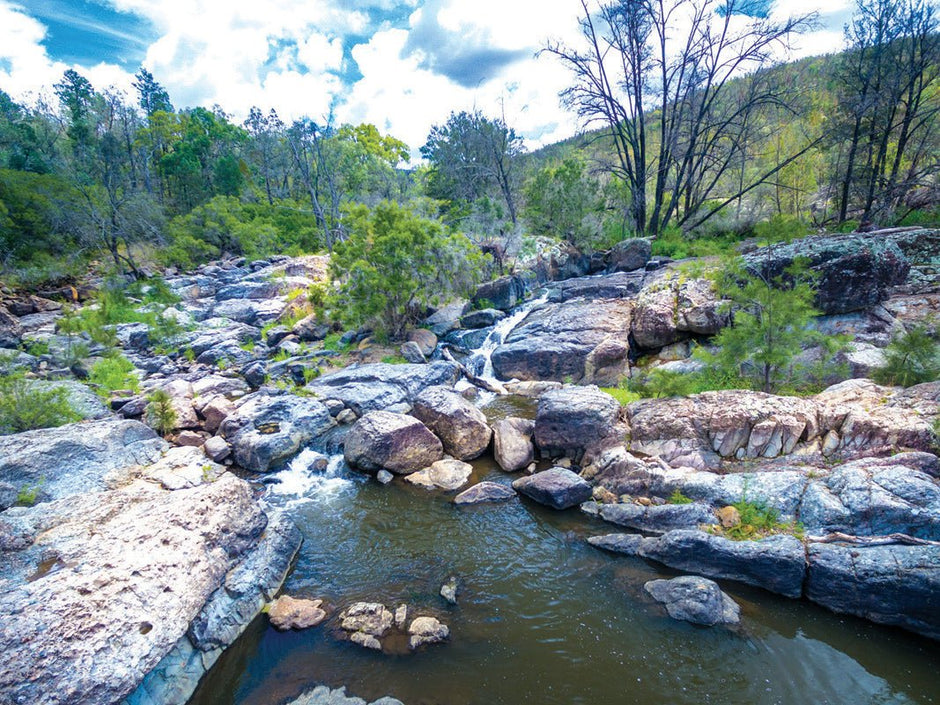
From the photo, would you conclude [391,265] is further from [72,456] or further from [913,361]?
[913,361]

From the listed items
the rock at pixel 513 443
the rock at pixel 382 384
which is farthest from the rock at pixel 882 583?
the rock at pixel 382 384

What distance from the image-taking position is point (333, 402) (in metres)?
11.4

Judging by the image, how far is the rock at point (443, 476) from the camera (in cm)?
853

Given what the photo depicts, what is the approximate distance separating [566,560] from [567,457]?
110 inches

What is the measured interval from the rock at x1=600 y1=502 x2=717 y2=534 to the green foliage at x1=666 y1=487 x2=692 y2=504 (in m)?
0.15

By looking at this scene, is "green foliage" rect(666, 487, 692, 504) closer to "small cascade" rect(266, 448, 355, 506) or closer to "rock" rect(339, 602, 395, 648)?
"rock" rect(339, 602, 395, 648)

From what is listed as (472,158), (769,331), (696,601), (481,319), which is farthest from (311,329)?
(472,158)

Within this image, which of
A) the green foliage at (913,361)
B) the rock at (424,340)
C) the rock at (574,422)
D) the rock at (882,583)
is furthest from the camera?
the rock at (424,340)

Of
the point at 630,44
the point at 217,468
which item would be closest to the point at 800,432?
the point at 217,468

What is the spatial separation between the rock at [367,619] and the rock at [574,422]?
4799mm

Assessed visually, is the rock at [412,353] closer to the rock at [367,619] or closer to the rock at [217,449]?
the rock at [217,449]

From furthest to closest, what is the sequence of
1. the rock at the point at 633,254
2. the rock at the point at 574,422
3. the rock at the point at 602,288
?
the rock at the point at 633,254, the rock at the point at 602,288, the rock at the point at 574,422

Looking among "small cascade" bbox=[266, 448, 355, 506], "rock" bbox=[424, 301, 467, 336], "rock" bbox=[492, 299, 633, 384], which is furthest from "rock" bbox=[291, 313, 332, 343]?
"small cascade" bbox=[266, 448, 355, 506]

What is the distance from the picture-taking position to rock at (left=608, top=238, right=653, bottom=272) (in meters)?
19.7
